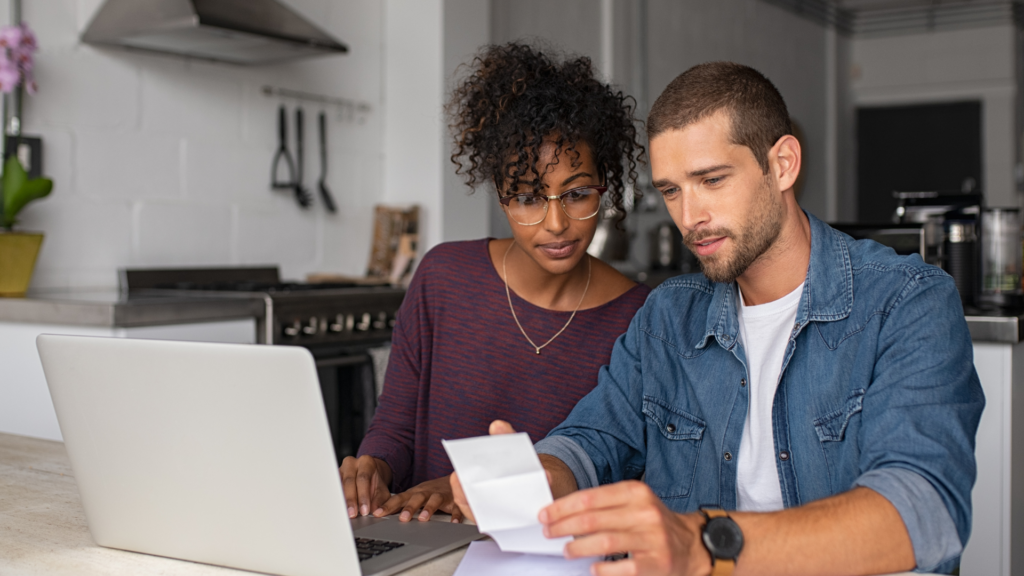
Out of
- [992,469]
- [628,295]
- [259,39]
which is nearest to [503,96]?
[628,295]

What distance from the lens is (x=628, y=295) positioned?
161 centimetres

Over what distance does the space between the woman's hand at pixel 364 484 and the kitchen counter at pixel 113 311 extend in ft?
3.29

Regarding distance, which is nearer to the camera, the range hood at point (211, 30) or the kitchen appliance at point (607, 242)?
the range hood at point (211, 30)

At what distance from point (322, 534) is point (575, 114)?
2.85ft

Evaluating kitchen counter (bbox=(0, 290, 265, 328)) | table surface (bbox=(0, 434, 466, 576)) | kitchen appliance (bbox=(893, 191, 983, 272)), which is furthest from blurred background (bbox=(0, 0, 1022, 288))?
table surface (bbox=(0, 434, 466, 576))

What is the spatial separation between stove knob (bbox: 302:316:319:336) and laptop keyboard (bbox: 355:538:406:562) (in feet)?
5.38

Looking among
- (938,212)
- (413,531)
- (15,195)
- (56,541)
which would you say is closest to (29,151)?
(15,195)

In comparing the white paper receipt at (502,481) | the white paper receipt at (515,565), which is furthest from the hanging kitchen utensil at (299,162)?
the white paper receipt at (502,481)

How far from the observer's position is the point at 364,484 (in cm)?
126

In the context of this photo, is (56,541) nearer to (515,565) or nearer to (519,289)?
(515,565)

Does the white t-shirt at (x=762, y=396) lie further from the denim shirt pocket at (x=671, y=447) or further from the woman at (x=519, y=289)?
the woman at (x=519, y=289)

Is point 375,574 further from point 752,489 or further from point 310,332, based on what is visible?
point 310,332

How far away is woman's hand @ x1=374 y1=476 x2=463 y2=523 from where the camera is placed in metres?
1.13

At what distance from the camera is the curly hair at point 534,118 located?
4.82 ft
